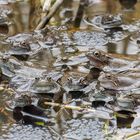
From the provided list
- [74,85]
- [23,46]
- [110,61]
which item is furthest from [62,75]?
[23,46]

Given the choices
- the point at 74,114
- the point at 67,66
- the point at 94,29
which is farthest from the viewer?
the point at 94,29

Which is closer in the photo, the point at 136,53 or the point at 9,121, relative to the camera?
the point at 9,121

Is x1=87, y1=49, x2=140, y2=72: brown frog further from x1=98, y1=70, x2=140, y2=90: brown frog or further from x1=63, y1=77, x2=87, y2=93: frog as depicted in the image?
x1=63, y1=77, x2=87, y2=93: frog

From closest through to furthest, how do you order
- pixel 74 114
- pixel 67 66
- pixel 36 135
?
pixel 36 135 < pixel 74 114 < pixel 67 66

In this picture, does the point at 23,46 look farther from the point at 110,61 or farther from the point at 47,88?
the point at 47,88

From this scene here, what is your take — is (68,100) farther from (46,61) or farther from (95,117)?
(46,61)

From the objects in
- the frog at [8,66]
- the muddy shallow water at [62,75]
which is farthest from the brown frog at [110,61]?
the frog at [8,66]


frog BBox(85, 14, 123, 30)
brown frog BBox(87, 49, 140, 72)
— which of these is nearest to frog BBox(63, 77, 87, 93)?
brown frog BBox(87, 49, 140, 72)

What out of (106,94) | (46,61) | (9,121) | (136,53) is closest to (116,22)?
(136,53)
